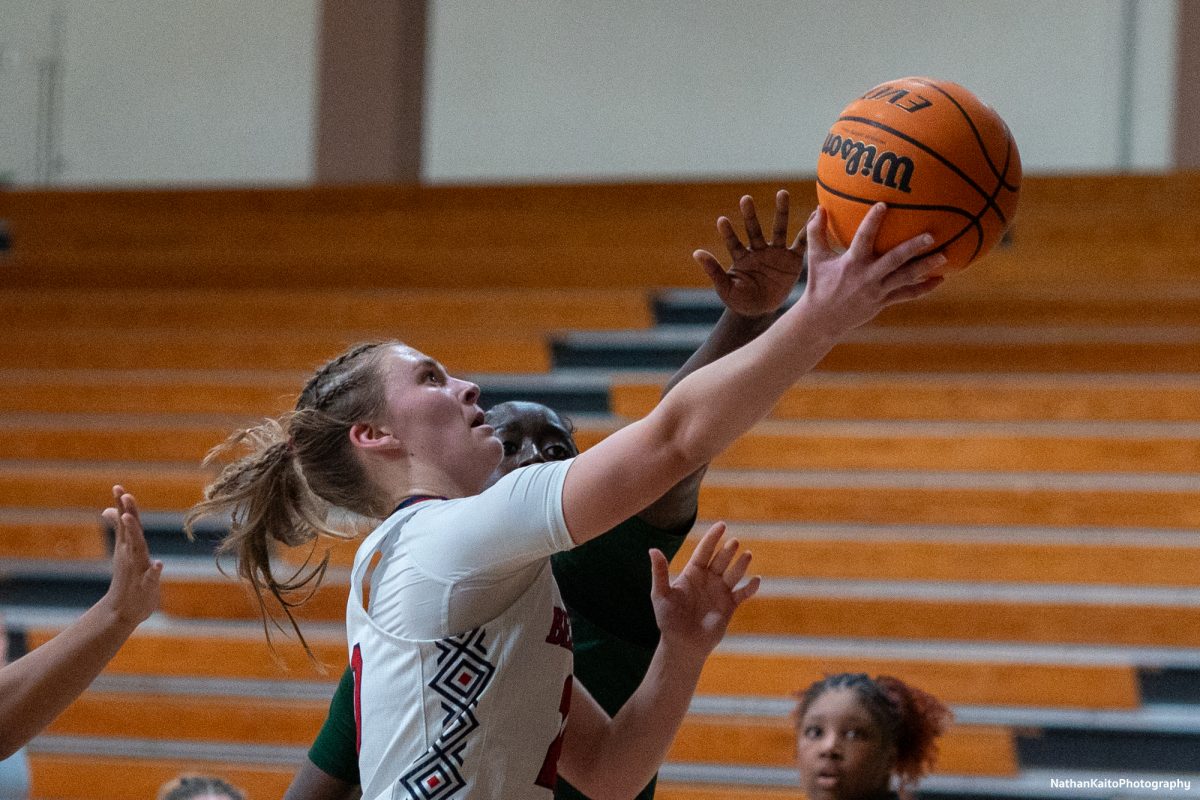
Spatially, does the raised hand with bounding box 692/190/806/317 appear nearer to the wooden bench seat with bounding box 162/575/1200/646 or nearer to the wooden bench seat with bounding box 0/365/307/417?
the wooden bench seat with bounding box 162/575/1200/646

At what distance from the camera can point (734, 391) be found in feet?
4.93

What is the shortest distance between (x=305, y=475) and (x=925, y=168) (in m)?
0.93

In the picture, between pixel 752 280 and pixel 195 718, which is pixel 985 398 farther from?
pixel 752 280

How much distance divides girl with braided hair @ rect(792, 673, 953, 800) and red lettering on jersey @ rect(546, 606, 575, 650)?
164 centimetres

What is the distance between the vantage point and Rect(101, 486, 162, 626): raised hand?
2.06 metres

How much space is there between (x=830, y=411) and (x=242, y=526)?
4363 millimetres

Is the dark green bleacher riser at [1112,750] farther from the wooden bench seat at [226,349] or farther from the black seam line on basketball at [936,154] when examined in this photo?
the black seam line on basketball at [936,154]

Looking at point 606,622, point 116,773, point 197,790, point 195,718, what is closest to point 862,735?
point 606,622

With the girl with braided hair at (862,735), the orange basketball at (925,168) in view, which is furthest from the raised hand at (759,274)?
the girl with braided hair at (862,735)

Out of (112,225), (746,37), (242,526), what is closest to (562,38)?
(746,37)

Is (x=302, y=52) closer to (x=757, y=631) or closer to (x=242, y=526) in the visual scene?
(x=757, y=631)

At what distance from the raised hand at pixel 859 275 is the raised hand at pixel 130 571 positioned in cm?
107

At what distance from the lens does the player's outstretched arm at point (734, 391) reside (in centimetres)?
150

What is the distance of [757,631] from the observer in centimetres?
534
